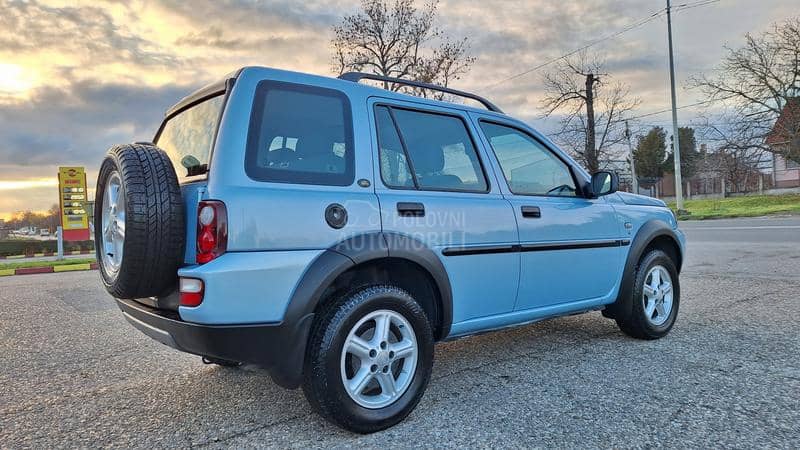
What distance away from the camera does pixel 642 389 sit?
3051mm

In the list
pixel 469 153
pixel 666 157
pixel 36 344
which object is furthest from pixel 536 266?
pixel 666 157

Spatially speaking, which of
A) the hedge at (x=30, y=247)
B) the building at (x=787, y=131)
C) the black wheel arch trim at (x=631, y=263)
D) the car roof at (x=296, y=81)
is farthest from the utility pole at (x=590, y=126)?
the car roof at (x=296, y=81)

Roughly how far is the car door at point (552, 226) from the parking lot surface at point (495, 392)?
54 centimetres

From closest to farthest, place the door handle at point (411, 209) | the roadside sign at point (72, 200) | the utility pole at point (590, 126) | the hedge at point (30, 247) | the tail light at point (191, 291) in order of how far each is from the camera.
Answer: the tail light at point (191, 291) → the door handle at point (411, 209) → the roadside sign at point (72, 200) → the hedge at point (30, 247) → the utility pole at point (590, 126)

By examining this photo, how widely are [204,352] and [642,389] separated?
8.11ft

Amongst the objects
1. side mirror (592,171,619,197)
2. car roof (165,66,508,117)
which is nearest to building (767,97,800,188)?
side mirror (592,171,619,197)

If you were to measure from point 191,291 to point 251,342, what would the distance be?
349mm

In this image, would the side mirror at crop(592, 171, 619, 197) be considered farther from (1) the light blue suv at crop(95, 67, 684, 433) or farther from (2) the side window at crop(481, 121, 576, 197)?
(1) the light blue suv at crop(95, 67, 684, 433)

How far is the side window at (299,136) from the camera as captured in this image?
2.45 m

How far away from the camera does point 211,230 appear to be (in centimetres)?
228

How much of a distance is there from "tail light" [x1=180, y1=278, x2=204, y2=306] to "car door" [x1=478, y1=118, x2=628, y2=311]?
196cm

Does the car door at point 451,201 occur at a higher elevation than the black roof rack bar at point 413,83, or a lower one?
lower

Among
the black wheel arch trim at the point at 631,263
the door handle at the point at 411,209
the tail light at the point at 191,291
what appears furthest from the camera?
the black wheel arch trim at the point at 631,263

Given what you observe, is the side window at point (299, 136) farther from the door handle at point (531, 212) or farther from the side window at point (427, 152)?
the door handle at point (531, 212)
